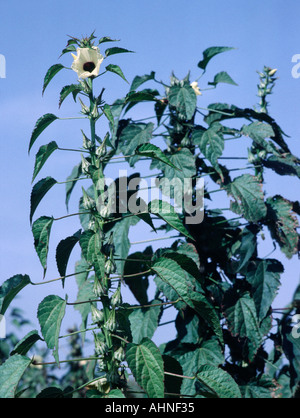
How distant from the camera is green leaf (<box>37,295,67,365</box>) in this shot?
57.9 inches

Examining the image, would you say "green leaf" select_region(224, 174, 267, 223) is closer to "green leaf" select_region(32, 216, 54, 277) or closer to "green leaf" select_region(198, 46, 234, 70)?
"green leaf" select_region(198, 46, 234, 70)

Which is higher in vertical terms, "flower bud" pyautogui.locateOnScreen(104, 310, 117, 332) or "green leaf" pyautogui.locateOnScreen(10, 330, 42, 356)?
"flower bud" pyautogui.locateOnScreen(104, 310, 117, 332)

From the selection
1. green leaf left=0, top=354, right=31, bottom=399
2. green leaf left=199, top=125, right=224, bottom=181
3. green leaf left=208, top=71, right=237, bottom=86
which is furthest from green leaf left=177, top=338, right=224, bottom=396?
green leaf left=208, top=71, right=237, bottom=86

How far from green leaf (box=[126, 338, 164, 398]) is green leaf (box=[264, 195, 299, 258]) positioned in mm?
1117

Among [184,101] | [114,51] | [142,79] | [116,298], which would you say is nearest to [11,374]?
[116,298]

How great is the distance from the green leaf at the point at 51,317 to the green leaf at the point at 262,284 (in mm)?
1003

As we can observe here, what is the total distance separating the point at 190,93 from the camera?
7.95 ft

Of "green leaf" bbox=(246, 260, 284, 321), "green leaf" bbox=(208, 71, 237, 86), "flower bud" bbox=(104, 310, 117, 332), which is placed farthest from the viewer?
"green leaf" bbox=(208, 71, 237, 86)

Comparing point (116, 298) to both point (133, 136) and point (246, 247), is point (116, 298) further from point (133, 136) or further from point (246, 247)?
point (133, 136)

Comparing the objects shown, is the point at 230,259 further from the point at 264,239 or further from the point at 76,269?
the point at 76,269

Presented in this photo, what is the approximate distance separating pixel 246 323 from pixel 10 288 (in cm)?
106

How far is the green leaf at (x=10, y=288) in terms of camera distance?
1.58 m

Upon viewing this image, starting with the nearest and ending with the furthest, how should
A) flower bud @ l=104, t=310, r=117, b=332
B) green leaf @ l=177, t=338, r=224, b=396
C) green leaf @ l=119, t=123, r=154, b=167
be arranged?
flower bud @ l=104, t=310, r=117, b=332 < green leaf @ l=177, t=338, r=224, b=396 < green leaf @ l=119, t=123, r=154, b=167
